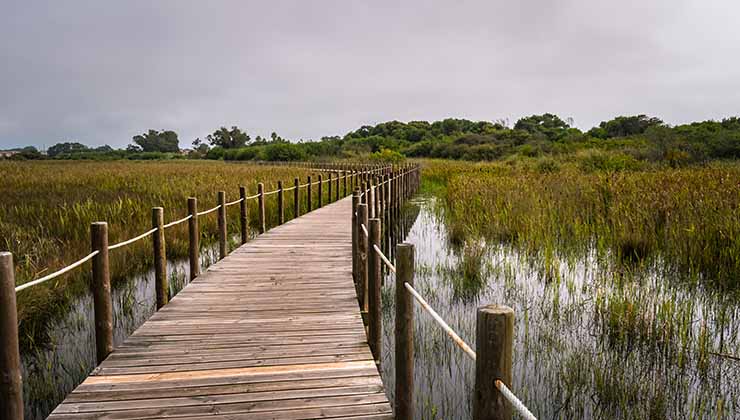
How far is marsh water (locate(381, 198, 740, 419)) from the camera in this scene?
12.7 ft

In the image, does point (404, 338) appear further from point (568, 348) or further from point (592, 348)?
point (592, 348)

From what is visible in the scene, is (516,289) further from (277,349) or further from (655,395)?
(277,349)

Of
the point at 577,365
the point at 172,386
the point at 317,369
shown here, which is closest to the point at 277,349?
the point at 317,369

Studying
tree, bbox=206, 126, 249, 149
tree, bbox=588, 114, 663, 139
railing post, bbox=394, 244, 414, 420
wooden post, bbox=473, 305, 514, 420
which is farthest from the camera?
tree, bbox=206, 126, 249, 149

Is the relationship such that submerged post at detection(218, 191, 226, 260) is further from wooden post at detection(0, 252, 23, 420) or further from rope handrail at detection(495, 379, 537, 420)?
rope handrail at detection(495, 379, 537, 420)

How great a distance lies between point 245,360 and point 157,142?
139011mm

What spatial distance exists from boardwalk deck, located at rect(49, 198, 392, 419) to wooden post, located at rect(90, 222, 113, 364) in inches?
6.2

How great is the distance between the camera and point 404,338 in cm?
299

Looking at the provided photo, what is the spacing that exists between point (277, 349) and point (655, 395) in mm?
2971

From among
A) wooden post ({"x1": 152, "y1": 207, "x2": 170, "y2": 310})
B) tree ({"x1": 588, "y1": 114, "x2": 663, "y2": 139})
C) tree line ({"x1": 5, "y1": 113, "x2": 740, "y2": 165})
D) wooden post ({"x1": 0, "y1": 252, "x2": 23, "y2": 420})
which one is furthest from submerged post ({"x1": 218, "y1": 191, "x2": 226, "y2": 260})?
tree ({"x1": 588, "y1": 114, "x2": 663, "y2": 139})

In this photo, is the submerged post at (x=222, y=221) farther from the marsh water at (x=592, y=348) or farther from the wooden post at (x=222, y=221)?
the marsh water at (x=592, y=348)

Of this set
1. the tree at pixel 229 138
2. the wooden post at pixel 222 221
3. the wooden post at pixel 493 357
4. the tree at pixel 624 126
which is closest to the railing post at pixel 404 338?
the wooden post at pixel 493 357

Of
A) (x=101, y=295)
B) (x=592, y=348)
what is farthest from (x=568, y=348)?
(x=101, y=295)

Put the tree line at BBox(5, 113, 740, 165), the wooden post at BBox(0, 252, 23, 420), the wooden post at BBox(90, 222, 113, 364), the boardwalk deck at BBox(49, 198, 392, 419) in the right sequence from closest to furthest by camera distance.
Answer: the wooden post at BBox(0, 252, 23, 420) < the boardwalk deck at BBox(49, 198, 392, 419) < the wooden post at BBox(90, 222, 113, 364) < the tree line at BBox(5, 113, 740, 165)
